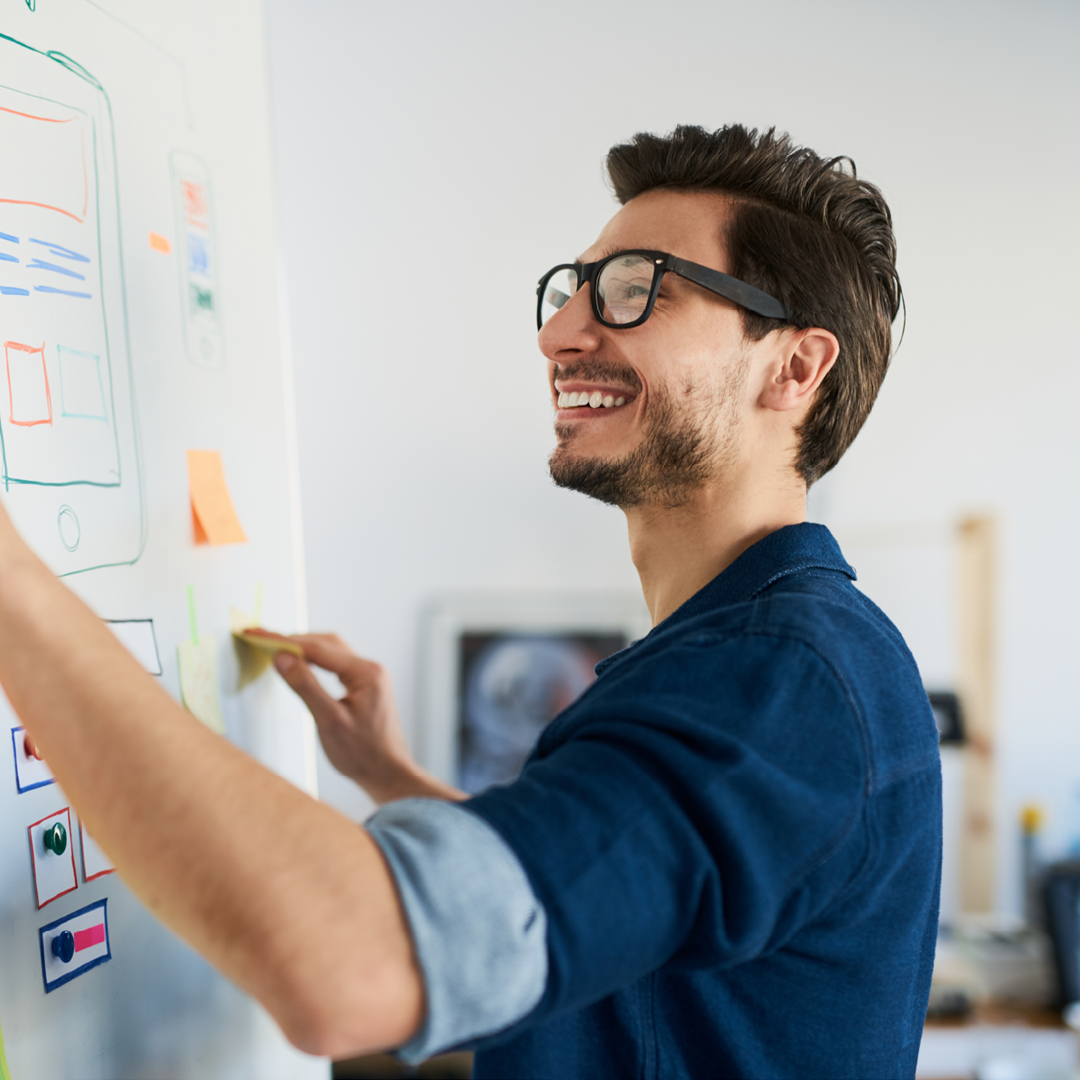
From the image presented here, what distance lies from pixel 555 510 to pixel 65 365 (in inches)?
66.2

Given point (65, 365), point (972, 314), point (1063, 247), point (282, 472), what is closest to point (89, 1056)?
point (65, 365)

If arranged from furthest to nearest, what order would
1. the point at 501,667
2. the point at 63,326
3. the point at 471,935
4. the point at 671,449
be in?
1. the point at 501,667
2. the point at 671,449
3. the point at 63,326
4. the point at 471,935

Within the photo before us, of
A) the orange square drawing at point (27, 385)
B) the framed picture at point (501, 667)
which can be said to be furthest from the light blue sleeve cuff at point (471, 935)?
→ the framed picture at point (501, 667)

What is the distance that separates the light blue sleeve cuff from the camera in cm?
46

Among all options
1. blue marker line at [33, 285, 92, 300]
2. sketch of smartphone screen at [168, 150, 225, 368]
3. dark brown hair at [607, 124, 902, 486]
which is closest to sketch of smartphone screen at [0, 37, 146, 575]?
blue marker line at [33, 285, 92, 300]

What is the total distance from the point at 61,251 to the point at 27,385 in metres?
0.11

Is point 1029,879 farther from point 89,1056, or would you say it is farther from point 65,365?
point 65,365

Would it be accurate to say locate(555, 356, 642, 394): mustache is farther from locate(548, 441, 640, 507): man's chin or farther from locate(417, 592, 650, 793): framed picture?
locate(417, 592, 650, 793): framed picture

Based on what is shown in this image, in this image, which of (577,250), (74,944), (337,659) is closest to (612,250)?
(337,659)

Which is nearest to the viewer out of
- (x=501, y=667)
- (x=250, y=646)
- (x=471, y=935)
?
(x=471, y=935)

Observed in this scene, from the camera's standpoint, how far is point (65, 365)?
71 centimetres

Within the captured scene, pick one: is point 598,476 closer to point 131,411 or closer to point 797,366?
point 797,366

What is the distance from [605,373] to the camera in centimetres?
92

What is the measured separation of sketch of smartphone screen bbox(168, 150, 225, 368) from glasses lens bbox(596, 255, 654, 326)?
380mm
